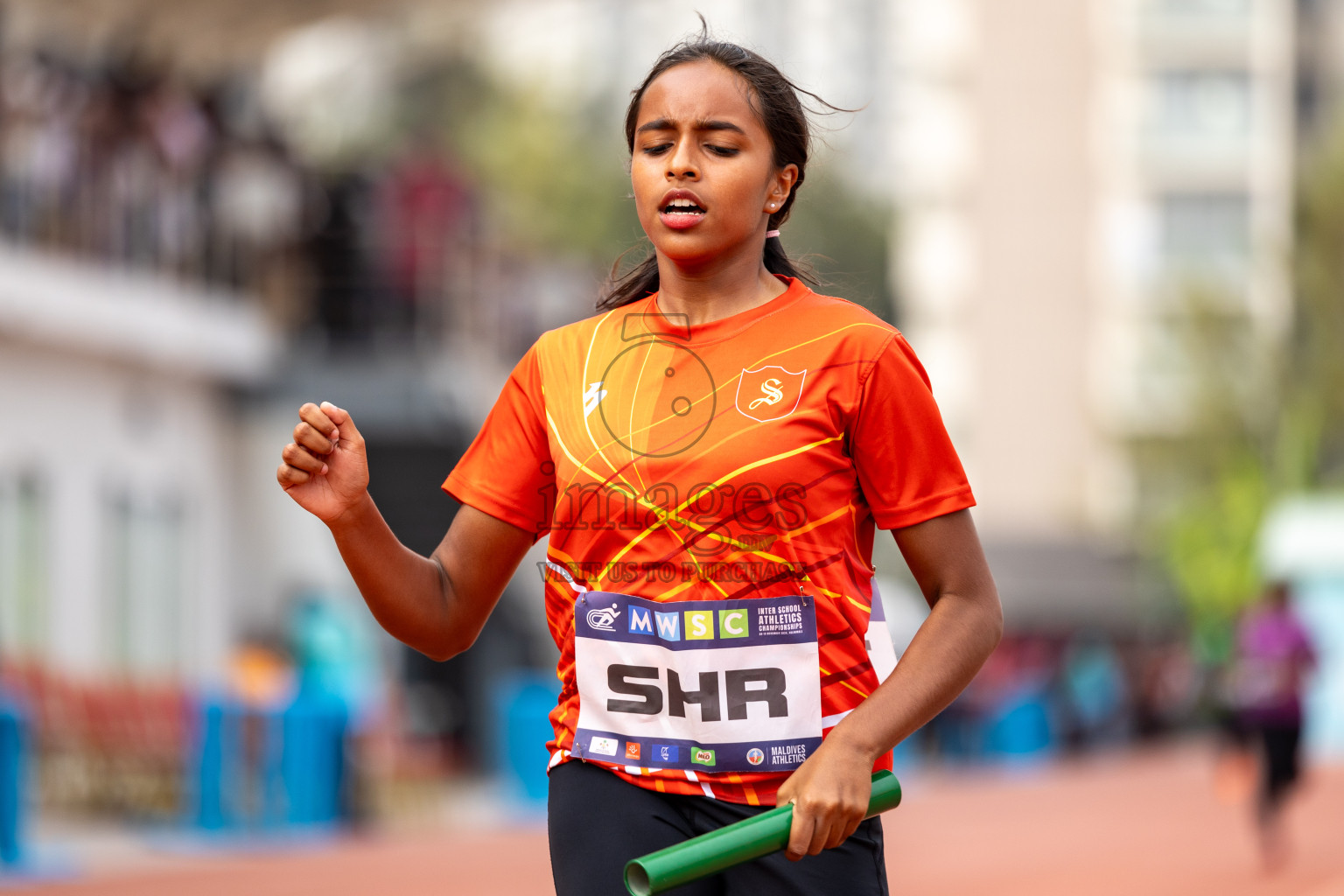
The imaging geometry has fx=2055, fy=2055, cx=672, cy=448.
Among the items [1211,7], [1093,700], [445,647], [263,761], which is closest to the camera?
[445,647]

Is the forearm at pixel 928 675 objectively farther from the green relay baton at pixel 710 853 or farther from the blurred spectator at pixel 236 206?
the blurred spectator at pixel 236 206

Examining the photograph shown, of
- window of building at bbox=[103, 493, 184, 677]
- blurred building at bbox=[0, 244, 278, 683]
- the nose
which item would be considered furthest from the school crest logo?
window of building at bbox=[103, 493, 184, 677]

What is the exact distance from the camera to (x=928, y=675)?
277cm

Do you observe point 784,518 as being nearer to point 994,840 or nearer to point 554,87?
point 994,840

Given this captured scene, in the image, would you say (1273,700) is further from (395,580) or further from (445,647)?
(395,580)

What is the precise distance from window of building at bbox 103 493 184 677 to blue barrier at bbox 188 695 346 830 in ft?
13.8

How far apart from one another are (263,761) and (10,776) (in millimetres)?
3186

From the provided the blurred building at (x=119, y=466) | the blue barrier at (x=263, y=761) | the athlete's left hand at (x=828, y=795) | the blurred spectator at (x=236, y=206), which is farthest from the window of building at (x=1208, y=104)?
the athlete's left hand at (x=828, y=795)

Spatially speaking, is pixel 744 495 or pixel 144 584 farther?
pixel 144 584

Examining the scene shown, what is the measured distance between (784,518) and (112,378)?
1662 cm

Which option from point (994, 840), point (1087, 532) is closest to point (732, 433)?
point (994, 840)

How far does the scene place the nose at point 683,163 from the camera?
113 inches

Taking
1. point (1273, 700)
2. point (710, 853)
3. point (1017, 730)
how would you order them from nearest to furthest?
point (710, 853), point (1273, 700), point (1017, 730)

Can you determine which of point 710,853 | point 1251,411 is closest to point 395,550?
point 710,853
